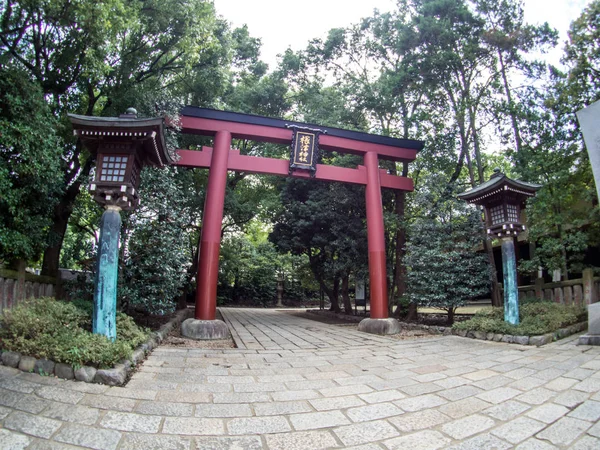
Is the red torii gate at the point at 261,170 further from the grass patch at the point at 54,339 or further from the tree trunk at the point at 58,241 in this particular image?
the grass patch at the point at 54,339

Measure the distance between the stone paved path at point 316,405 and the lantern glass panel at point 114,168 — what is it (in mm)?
2987

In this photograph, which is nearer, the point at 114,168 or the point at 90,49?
the point at 114,168

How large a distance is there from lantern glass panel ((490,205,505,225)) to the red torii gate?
9.30 ft

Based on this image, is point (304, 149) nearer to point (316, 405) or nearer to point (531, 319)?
point (531, 319)

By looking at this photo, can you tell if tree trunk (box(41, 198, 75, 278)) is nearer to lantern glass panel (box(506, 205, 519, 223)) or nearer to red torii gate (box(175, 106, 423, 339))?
red torii gate (box(175, 106, 423, 339))

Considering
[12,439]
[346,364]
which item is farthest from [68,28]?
[346,364]

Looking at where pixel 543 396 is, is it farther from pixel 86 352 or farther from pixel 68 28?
pixel 68 28

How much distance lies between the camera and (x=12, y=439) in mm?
2400

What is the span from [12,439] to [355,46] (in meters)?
14.3

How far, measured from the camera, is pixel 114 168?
17.9 feet

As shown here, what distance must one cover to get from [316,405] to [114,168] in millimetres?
4855

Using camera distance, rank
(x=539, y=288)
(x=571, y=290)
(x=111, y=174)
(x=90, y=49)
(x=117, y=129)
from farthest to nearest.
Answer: (x=539, y=288) → (x=571, y=290) → (x=90, y=49) → (x=111, y=174) → (x=117, y=129)

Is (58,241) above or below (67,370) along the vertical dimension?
above

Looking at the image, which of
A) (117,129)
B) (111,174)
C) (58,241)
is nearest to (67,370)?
(111,174)
